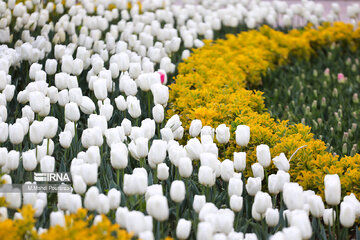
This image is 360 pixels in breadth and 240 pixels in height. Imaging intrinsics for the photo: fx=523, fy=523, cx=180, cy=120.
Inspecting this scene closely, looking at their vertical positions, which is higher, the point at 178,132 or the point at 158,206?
the point at 178,132

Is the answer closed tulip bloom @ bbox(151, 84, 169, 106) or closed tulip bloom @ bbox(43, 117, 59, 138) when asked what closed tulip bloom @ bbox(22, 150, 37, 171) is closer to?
closed tulip bloom @ bbox(43, 117, 59, 138)

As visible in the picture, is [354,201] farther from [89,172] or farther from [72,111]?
[72,111]

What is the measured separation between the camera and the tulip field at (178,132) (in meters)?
2.59

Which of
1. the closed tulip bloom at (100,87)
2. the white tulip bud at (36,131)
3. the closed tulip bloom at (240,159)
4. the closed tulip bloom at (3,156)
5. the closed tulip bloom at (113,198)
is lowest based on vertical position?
the closed tulip bloom at (113,198)

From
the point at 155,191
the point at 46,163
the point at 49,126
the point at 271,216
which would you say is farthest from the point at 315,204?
the point at 49,126

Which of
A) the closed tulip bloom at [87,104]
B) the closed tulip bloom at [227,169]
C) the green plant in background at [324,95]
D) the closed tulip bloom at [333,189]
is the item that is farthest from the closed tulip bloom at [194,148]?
the green plant in background at [324,95]

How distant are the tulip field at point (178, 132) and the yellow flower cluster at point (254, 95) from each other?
0.05 ft

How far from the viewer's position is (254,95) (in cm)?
450

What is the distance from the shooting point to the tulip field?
2.59 m

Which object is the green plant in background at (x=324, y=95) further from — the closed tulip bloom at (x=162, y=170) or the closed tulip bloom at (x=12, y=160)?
the closed tulip bloom at (x=12, y=160)

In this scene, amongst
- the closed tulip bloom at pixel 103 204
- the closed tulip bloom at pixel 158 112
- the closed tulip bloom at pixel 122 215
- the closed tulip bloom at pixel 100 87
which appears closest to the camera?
the closed tulip bloom at pixel 122 215

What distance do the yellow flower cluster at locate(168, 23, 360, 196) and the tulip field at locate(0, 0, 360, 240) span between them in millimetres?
14

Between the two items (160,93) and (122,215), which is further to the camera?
(160,93)

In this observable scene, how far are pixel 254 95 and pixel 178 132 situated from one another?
1139 mm
